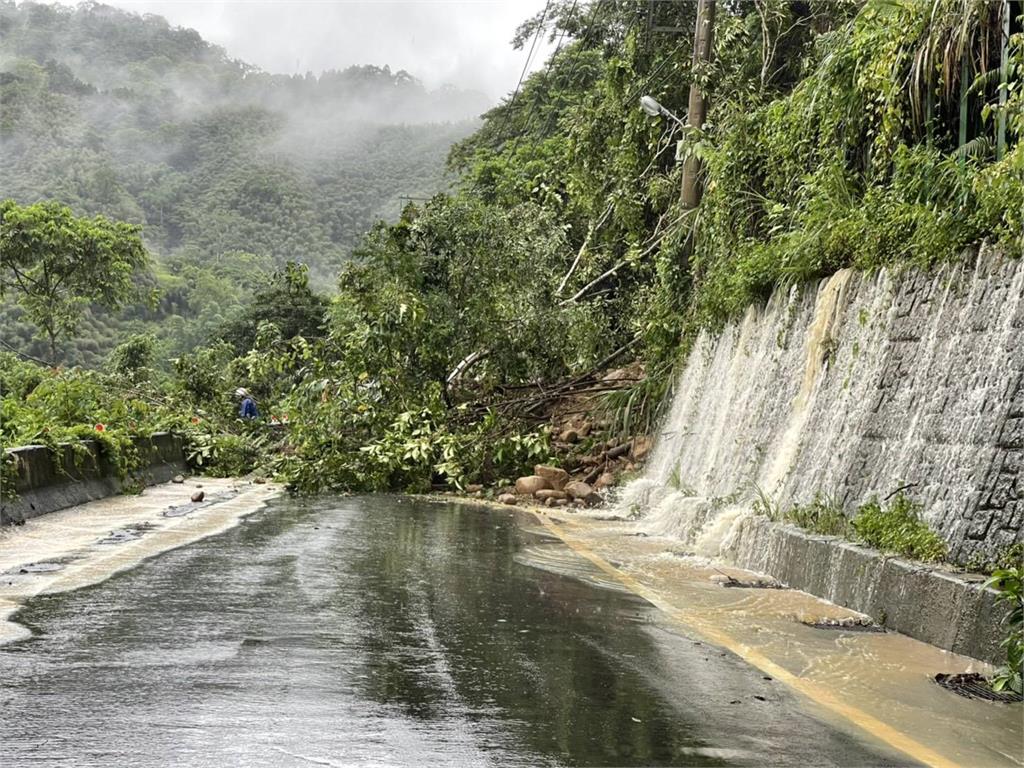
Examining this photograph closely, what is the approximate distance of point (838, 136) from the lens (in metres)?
15.9

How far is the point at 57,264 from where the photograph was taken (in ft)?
164

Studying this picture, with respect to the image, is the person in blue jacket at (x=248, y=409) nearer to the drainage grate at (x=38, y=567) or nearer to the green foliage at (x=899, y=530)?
the drainage grate at (x=38, y=567)

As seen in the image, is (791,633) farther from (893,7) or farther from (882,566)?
(893,7)

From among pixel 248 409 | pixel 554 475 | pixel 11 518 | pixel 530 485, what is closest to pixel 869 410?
pixel 11 518

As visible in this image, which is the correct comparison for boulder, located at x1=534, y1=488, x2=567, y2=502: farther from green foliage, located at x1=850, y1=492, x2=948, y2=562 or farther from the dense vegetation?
green foliage, located at x1=850, y1=492, x2=948, y2=562

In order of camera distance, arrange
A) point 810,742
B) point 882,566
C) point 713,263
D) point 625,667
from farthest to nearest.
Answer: point 713,263, point 882,566, point 625,667, point 810,742

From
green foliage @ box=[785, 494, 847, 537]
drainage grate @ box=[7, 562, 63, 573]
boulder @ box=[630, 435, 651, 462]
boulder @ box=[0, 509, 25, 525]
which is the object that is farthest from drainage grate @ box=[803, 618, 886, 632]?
boulder @ box=[630, 435, 651, 462]

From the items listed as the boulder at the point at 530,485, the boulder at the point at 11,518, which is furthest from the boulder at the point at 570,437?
the boulder at the point at 11,518

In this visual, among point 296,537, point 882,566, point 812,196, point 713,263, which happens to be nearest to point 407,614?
point 882,566

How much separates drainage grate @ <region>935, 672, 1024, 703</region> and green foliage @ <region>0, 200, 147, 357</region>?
1815 inches

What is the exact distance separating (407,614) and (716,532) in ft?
17.7

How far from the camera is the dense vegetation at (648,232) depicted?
40.9ft

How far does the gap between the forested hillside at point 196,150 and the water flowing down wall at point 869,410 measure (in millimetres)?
50222

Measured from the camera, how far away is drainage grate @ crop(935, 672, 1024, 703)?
6.38m
